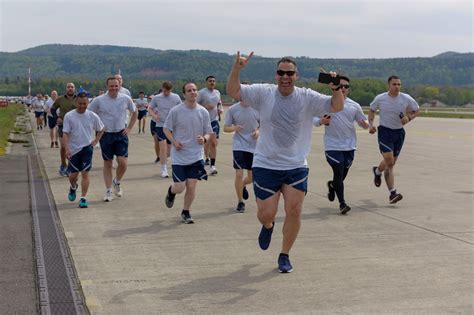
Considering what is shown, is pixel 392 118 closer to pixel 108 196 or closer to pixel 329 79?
pixel 108 196

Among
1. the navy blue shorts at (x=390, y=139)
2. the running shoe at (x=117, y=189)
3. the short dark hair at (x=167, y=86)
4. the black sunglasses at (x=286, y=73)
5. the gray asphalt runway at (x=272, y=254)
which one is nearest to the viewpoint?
the gray asphalt runway at (x=272, y=254)

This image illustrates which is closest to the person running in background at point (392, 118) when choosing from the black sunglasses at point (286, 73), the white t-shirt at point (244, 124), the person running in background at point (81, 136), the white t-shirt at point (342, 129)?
the white t-shirt at point (342, 129)

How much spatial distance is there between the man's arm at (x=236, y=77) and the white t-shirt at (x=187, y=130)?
3.18 m

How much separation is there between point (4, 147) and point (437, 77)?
183 metres

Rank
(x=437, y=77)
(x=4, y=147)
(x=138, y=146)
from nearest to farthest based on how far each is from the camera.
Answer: (x=4, y=147) < (x=138, y=146) < (x=437, y=77)

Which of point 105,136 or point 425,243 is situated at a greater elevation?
point 105,136

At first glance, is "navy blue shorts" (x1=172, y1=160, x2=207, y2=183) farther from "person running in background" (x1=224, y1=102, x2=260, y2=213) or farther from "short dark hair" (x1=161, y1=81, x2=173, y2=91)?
"short dark hair" (x1=161, y1=81, x2=173, y2=91)

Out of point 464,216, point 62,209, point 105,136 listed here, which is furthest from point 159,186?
point 464,216

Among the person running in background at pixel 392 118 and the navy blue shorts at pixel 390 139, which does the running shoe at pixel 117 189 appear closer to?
the person running in background at pixel 392 118

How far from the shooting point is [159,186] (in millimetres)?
13398

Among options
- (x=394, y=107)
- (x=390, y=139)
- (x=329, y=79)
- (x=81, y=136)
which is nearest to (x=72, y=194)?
(x=81, y=136)

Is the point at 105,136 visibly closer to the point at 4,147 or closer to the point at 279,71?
the point at 279,71

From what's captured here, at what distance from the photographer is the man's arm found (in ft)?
20.5

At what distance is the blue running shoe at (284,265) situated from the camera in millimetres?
6875
